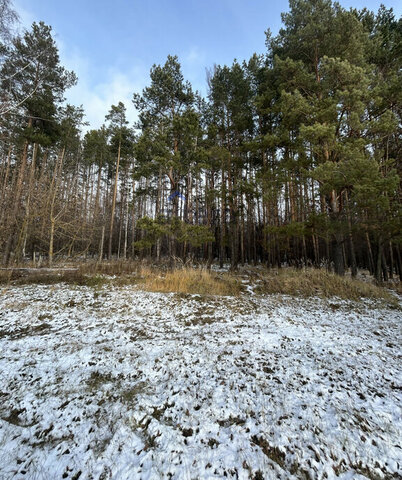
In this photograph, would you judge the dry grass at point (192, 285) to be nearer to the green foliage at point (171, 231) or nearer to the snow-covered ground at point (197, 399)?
the green foliage at point (171, 231)

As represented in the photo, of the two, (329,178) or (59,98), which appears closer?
(329,178)

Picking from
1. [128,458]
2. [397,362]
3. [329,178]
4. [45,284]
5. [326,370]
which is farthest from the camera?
[329,178]

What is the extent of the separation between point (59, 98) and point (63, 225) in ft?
31.2

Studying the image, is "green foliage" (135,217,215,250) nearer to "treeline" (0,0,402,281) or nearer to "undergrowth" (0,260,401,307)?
"treeline" (0,0,402,281)

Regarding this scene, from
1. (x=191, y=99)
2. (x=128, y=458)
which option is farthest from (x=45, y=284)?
(x=191, y=99)

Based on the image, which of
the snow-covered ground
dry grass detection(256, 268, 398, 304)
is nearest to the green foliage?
dry grass detection(256, 268, 398, 304)

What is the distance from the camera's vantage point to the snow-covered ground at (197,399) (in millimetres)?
1252

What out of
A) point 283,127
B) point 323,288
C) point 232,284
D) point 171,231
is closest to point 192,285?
point 232,284

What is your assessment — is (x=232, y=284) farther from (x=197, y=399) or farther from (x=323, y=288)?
(x=197, y=399)

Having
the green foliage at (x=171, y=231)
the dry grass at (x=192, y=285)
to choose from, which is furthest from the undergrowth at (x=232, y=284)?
the green foliage at (x=171, y=231)

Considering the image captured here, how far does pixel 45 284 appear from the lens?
245 inches

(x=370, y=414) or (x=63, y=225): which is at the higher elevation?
(x=63, y=225)

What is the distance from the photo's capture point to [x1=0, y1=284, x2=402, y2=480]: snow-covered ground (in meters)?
1.25

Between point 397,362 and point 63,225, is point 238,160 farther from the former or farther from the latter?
point 397,362
